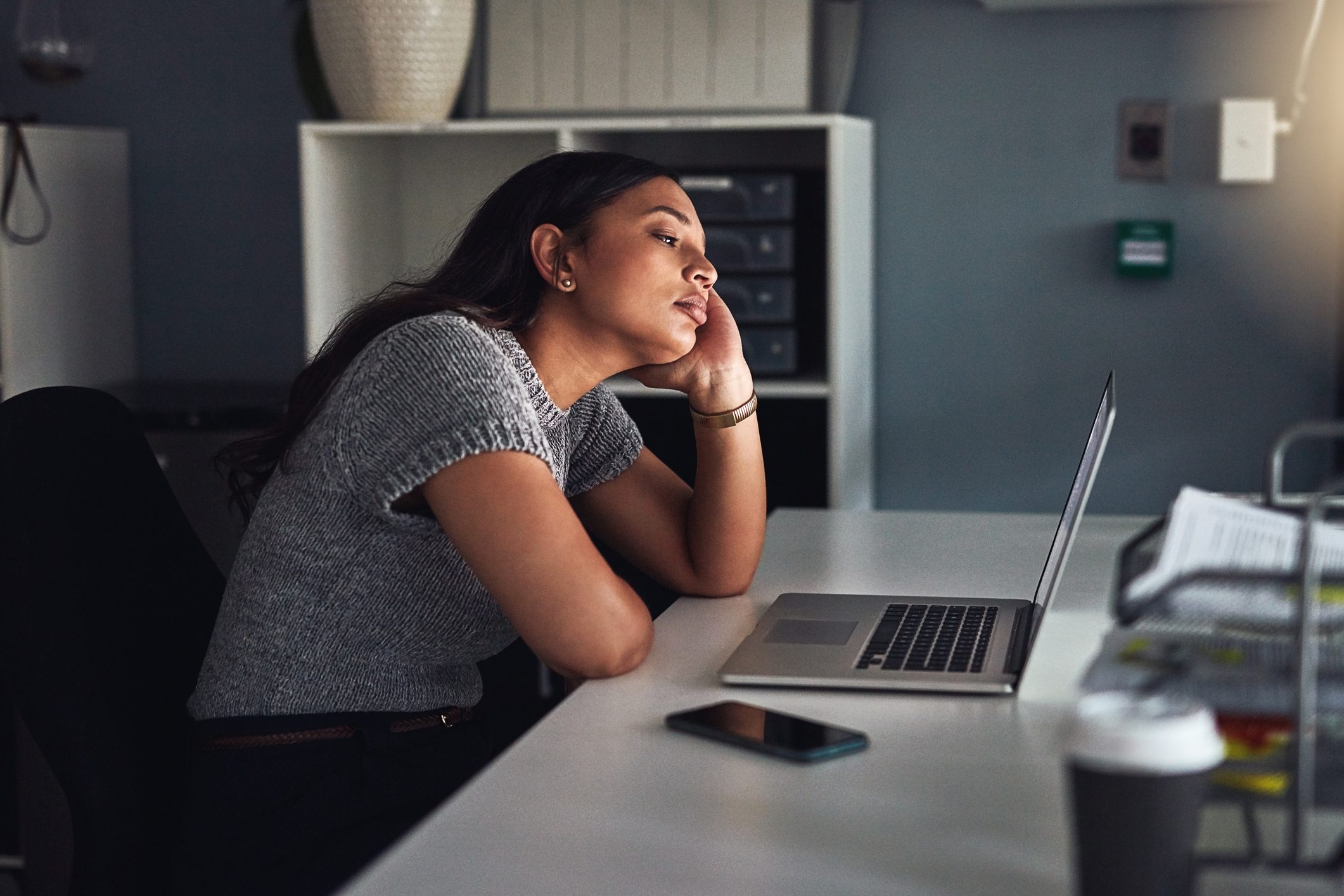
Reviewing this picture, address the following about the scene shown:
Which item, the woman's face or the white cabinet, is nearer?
the woman's face

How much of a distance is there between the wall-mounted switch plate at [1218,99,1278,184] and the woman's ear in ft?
4.86

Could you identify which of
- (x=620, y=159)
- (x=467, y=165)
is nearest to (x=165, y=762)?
(x=620, y=159)

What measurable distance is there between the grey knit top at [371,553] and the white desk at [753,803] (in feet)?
0.72

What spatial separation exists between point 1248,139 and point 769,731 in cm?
185

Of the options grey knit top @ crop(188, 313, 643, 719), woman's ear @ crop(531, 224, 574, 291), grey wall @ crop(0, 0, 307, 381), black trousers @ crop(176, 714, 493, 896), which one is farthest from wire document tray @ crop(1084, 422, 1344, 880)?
grey wall @ crop(0, 0, 307, 381)

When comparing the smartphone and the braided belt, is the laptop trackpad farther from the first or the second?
the braided belt

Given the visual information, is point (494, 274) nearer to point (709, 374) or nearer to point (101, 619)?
point (709, 374)

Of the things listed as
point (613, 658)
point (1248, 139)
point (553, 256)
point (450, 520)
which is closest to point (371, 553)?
point (450, 520)

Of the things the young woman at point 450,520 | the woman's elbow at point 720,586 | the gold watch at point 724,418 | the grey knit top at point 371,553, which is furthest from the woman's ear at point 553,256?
the woman's elbow at point 720,586

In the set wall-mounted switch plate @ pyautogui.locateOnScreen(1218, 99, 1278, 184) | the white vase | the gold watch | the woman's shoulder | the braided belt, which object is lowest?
the braided belt

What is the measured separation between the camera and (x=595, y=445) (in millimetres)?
1655

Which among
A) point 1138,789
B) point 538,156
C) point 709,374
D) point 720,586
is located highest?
point 538,156

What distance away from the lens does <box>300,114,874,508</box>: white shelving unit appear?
2396mm

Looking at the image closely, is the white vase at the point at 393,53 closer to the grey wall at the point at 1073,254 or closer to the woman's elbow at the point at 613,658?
the grey wall at the point at 1073,254
